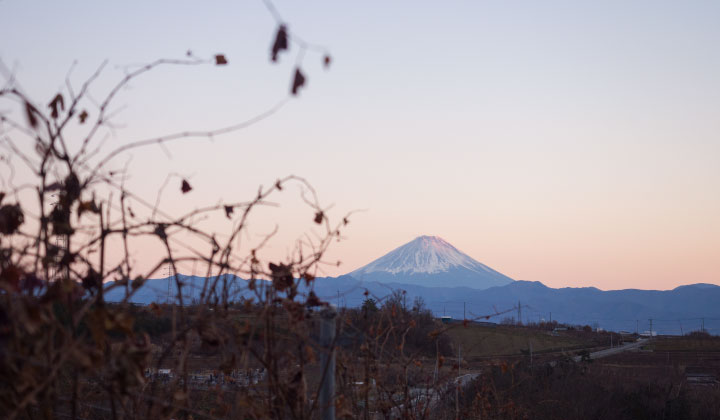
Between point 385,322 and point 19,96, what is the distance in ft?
13.5

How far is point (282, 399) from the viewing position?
2967 mm

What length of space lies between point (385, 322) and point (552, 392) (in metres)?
9.17

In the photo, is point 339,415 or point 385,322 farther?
point 385,322

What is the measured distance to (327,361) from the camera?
2.95 metres

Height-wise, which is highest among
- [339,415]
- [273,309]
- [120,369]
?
[273,309]

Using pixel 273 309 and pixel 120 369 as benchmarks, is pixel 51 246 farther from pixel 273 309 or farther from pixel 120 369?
pixel 273 309

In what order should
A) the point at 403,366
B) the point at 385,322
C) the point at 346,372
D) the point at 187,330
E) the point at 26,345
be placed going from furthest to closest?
the point at 385,322, the point at 403,366, the point at 346,372, the point at 187,330, the point at 26,345

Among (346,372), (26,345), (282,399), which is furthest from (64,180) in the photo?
(346,372)

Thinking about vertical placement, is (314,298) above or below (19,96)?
below

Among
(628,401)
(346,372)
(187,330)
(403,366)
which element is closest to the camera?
(187,330)

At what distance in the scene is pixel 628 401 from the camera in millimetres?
13188

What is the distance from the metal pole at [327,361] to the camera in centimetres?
292

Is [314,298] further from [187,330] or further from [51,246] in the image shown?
[51,246]

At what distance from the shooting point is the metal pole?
292cm
